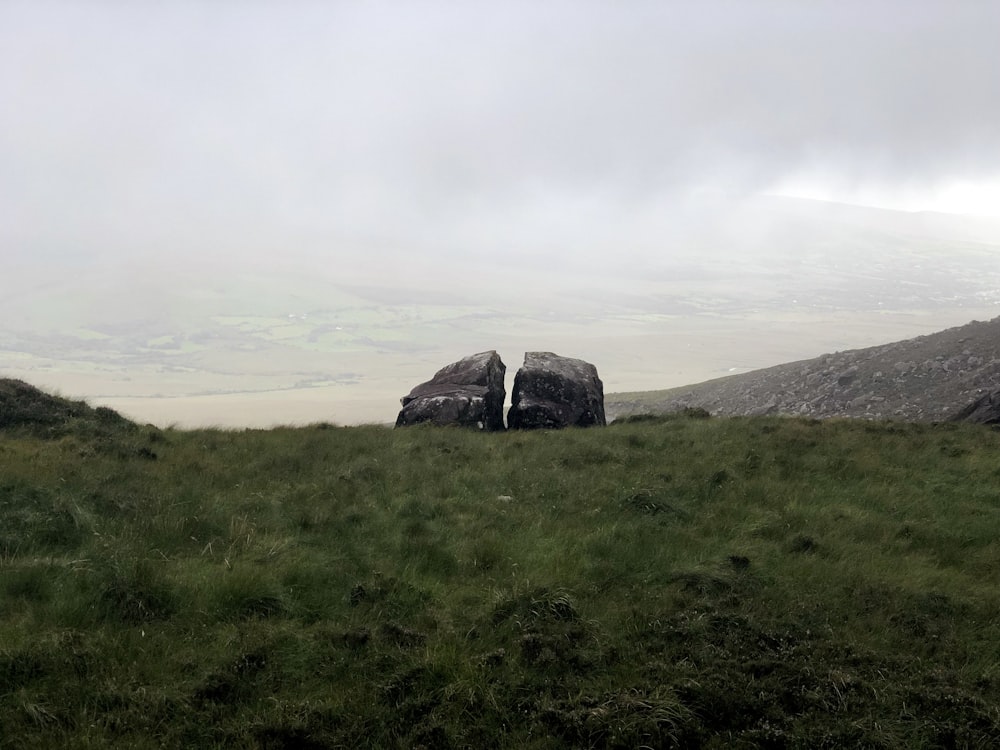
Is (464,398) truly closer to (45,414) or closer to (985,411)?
(45,414)

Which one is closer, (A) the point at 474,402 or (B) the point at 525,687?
(B) the point at 525,687

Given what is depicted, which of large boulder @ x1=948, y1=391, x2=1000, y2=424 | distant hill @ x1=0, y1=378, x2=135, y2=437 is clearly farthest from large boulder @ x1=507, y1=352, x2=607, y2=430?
distant hill @ x1=0, y1=378, x2=135, y2=437

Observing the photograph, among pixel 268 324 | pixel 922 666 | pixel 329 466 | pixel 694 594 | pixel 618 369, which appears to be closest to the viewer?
pixel 922 666

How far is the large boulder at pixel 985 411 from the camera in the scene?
762 inches

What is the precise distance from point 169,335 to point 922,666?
139 meters

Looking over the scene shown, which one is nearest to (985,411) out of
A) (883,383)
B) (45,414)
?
(883,383)

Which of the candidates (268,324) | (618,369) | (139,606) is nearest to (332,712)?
(139,606)

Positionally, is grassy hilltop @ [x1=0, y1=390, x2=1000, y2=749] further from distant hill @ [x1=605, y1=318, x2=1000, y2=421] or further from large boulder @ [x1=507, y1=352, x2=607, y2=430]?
distant hill @ [x1=605, y1=318, x2=1000, y2=421]

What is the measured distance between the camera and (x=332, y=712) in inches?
189

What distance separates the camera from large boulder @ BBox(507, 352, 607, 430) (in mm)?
22094

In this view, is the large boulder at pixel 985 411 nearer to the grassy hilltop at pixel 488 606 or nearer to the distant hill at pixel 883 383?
the distant hill at pixel 883 383

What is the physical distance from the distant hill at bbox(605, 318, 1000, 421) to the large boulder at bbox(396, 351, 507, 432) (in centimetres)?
1605

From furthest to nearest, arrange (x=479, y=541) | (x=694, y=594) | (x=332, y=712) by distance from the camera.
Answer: (x=479, y=541) < (x=694, y=594) < (x=332, y=712)

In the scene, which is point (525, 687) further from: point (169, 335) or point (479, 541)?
point (169, 335)
